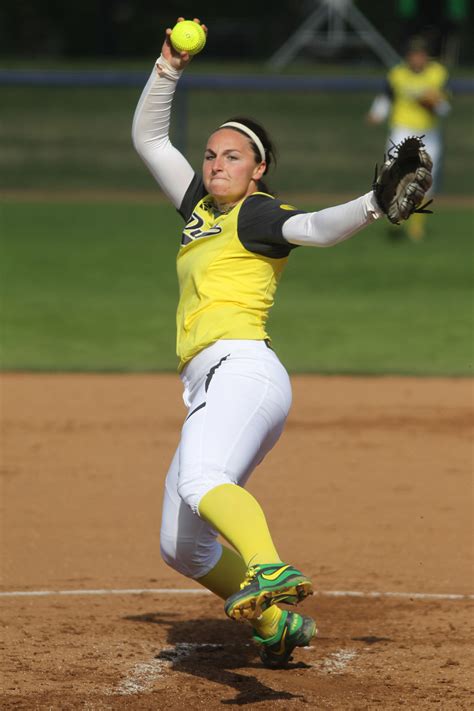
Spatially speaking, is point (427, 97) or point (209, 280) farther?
point (427, 97)

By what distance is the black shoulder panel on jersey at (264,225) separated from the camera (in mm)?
4215

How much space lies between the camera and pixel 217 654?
470cm

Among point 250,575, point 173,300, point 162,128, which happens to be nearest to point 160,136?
point 162,128

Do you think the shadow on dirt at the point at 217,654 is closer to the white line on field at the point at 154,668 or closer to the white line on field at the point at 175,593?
the white line on field at the point at 154,668

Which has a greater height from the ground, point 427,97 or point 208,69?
point 208,69

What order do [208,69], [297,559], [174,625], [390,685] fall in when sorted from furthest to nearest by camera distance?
[208,69]
[297,559]
[174,625]
[390,685]

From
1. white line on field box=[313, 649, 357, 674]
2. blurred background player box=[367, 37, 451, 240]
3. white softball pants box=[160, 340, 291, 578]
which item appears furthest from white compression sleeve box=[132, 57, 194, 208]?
blurred background player box=[367, 37, 451, 240]

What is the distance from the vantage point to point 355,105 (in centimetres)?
2452

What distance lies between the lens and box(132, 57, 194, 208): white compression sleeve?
483cm

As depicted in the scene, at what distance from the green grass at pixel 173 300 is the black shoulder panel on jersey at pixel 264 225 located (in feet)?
17.9

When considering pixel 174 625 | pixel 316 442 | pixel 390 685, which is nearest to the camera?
pixel 390 685

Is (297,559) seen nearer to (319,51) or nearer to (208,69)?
(208,69)

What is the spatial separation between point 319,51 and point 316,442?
2168 centimetres

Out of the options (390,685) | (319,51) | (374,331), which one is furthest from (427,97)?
(319,51)
